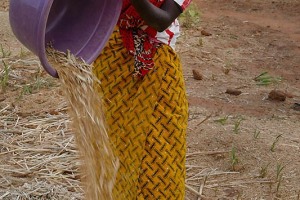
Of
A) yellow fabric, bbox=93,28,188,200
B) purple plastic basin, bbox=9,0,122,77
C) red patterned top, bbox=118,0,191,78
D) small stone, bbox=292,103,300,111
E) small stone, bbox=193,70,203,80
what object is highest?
purple plastic basin, bbox=9,0,122,77

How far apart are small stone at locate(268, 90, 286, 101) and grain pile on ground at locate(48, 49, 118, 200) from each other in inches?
82.5

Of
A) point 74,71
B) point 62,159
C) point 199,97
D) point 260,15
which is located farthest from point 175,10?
point 260,15

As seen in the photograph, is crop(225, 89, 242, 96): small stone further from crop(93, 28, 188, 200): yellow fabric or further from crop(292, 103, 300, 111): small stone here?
crop(93, 28, 188, 200): yellow fabric

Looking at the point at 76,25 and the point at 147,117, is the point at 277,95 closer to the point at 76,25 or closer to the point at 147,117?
the point at 147,117

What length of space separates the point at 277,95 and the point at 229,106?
1.15ft

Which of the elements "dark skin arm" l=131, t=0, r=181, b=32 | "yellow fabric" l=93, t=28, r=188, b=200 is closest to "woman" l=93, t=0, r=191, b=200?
"yellow fabric" l=93, t=28, r=188, b=200

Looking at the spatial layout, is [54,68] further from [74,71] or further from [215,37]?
[215,37]

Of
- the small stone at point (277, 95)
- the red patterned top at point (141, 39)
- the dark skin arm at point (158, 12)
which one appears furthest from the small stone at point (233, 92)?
the dark skin arm at point (158, 12)

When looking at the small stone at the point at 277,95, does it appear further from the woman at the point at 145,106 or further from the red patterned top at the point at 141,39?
the red patterned top at the point at 141,39

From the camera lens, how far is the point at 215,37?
19.5 feet

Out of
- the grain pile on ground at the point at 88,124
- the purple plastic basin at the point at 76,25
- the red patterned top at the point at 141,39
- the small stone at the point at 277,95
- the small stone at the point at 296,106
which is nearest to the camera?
the purple plastic basin at the point at 76,25

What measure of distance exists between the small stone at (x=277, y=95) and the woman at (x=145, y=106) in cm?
196

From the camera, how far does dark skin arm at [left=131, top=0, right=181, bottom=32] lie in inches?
83.0

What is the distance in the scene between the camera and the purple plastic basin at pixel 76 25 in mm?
2027
